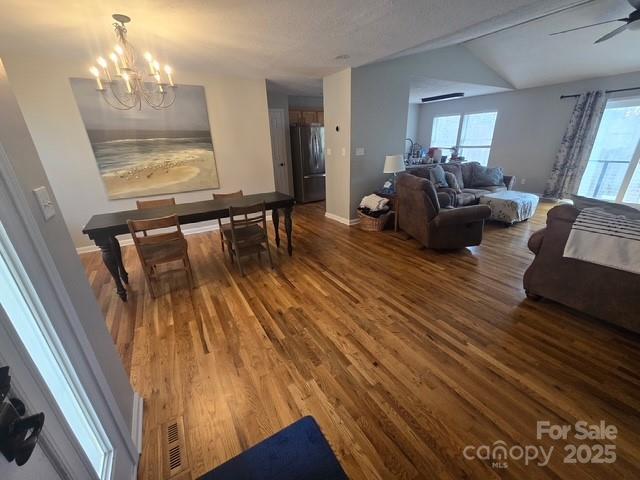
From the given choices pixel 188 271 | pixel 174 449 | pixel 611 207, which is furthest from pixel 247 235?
pixel 611 207

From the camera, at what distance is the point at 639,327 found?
5.54ft

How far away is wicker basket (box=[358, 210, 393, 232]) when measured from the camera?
396 centimetres

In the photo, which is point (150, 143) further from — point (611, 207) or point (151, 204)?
point (611, 207)

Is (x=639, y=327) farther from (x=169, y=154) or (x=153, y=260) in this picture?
(x=169, y=154)

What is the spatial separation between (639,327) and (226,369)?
109 inches

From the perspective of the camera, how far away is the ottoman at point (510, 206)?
155 inches

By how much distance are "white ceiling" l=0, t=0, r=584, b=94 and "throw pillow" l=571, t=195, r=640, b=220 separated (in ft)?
5.29

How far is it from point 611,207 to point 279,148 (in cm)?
511

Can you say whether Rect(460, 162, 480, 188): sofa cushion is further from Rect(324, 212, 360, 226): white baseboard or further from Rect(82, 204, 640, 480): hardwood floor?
Rect(82, 204, 640, 480): hardwood floor

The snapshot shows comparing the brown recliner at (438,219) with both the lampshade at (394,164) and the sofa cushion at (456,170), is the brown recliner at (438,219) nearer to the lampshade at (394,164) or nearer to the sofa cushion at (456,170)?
the lampshade at (394,164)

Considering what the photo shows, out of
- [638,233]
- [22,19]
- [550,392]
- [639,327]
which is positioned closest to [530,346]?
[550,392]

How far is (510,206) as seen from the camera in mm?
3945

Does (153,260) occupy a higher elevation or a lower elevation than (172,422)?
higher

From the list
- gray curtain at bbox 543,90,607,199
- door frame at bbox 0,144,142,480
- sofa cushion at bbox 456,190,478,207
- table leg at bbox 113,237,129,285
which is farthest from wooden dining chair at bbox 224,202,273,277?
gray curtain at bbox 543,90,607,199
